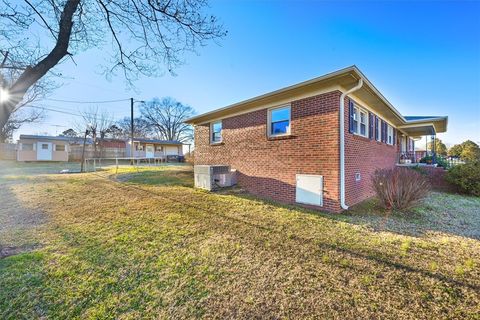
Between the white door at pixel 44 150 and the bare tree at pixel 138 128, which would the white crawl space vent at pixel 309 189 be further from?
the bare tree at pixel 138 128

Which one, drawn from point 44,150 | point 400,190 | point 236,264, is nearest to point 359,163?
point 400,190

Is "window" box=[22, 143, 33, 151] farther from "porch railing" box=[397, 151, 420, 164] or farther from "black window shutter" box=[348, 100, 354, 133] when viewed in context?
"porch railing" box=[397, 151, 420, 164]

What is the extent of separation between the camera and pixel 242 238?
3883 mm

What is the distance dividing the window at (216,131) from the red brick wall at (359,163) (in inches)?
222

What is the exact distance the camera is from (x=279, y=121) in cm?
723

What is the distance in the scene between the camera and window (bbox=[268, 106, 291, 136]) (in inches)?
274

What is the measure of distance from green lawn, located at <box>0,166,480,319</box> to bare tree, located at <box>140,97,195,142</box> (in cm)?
4037

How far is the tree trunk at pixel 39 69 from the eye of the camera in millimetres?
3641

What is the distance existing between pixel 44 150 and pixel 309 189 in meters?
32.0

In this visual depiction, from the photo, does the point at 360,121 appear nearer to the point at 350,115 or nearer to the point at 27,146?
the point at 350,115

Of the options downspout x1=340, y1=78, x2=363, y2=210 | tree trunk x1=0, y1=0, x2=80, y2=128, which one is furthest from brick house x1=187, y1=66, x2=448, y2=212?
tree trunk x1=0, y1=0, x2=80, y2=128

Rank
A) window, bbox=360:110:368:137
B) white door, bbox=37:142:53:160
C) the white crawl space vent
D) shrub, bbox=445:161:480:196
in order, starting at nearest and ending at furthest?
the white crawl space vent → window, bbox=360:110:368:137 → shrub, bbox=445:161:480:196 → white door, bbox=37:142:53:160

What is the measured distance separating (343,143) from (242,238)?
3.89 m

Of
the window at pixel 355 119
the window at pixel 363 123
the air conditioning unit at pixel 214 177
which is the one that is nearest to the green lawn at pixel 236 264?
the air conditioning unit at pixel 214 177
